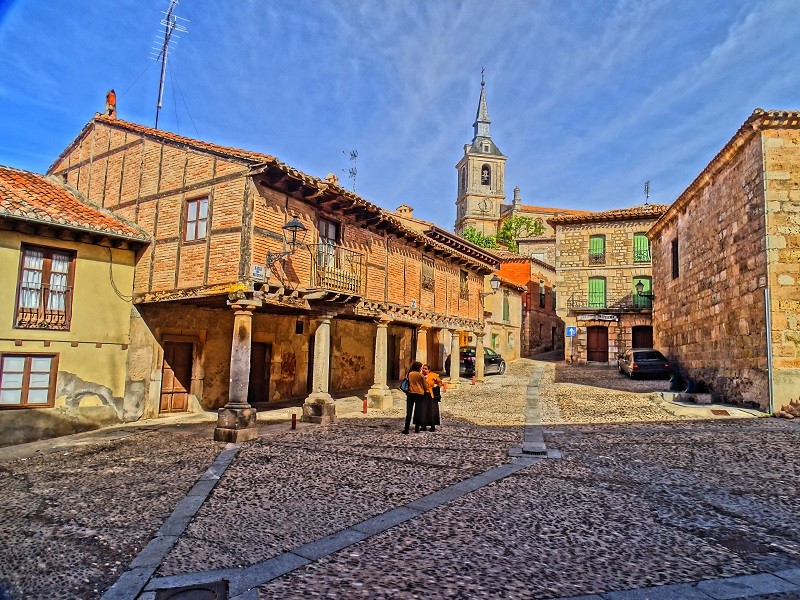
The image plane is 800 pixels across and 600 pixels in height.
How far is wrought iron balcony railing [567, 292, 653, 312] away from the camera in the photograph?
3034cm

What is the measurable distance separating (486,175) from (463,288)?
49625 mm

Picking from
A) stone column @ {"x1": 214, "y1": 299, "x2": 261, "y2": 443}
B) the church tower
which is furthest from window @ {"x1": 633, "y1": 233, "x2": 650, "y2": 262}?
the church tower

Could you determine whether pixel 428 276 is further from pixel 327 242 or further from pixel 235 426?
pixel 235 426

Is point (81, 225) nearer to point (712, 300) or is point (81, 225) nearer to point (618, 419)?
point (618, 419)

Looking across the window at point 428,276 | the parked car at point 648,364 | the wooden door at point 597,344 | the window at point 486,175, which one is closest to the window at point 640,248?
the wooden door at point 597,344

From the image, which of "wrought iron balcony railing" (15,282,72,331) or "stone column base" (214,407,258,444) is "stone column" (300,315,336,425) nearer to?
"stone column base" (214,407,258,444)

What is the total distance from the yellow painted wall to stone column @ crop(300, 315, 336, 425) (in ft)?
16.3

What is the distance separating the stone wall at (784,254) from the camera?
12.1 meters

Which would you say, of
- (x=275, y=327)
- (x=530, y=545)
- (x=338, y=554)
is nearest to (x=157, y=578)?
(x=338, y=554)

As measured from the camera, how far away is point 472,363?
24656 millimetres

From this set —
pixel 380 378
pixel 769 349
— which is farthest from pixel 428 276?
pixel 769 349

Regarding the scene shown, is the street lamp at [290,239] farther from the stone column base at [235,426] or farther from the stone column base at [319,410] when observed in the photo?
the stone column base at [319,410]

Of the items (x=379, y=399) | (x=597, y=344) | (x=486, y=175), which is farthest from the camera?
(x=486, y=175)

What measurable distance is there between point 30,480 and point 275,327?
9.67 meters
